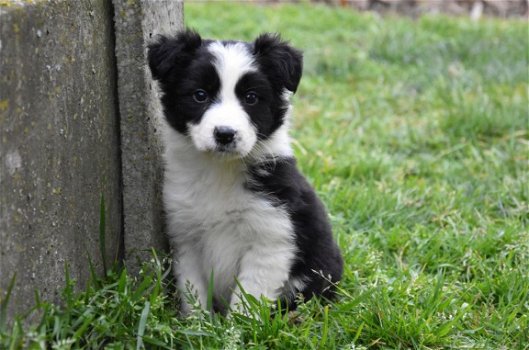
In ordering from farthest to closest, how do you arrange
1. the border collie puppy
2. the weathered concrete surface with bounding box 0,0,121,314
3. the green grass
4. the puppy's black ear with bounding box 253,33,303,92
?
the puppy's black ear with bounding box 253,33,303,92
the border collie puppy
the green grass
the weathered concrete surface with bounding box 0,0,121,314

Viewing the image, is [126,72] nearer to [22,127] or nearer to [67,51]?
[67,51]

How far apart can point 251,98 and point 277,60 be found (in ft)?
0.72

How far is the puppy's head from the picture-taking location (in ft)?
10.8

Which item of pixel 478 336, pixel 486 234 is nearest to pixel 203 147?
pixel 478 336

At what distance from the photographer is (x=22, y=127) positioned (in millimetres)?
2773

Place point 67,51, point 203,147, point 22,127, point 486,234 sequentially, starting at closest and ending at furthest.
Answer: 1. point 22,127
2. point 67,51
3. point 203,147
4. point 486,234

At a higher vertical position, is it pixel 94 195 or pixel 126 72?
pixel 126 72

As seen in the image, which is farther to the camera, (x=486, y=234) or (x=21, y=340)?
(x=486, y=234)

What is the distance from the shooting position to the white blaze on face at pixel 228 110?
327 centimetres

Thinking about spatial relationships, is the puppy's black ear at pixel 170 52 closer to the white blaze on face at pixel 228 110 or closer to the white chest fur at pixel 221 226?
the white blaze on face at pixel 228 110

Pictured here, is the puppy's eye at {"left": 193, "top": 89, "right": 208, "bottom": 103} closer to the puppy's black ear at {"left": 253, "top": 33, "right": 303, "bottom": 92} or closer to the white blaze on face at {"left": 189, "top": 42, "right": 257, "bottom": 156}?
the white blaze on face at {"left": 189, "top": 42, "right": 257, "bottom": 156}

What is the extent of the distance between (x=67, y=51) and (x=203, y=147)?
0.65 m

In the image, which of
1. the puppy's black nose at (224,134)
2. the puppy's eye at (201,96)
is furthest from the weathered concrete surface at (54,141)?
the puppy's black nose at (224,134)

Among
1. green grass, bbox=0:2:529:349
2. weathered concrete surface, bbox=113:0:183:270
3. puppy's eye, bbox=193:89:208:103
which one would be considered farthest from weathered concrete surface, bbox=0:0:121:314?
puppy's eye, bbox=193:89:208:103
